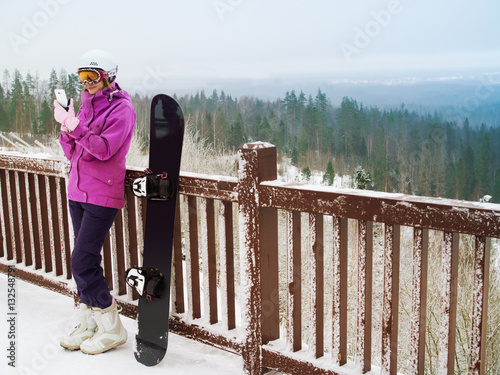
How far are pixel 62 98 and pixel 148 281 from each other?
111cm

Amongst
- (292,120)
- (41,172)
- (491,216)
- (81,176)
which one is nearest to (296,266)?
(491,216)

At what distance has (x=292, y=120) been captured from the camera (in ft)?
154

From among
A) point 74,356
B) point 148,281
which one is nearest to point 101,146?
point 148,281

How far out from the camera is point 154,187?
3.05 metres

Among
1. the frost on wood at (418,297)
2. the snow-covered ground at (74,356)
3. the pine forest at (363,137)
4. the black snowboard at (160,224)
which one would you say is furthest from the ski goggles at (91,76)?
the pine forest at (363,137)

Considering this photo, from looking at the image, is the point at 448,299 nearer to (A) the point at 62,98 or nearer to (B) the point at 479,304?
(B) the point at 479,304

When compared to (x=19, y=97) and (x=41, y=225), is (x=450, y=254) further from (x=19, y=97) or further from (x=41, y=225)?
(x=19, y=97)

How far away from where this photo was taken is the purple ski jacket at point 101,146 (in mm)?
2971

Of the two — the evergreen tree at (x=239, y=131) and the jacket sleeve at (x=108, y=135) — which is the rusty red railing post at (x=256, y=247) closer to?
the jacket sleeve at (x=108, y=135)

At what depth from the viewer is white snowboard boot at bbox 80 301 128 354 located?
323 centimetres

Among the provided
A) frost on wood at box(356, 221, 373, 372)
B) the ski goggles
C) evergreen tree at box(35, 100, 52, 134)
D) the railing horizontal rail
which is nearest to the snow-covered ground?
frost on wood at box(356, 221, 373, 372)

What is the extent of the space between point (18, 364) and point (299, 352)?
1.62 metres

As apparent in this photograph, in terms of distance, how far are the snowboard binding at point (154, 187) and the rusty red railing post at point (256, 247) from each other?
44 centimetres

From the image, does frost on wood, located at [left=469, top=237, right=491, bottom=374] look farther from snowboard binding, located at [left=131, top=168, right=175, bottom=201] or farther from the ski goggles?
the ski goggles
